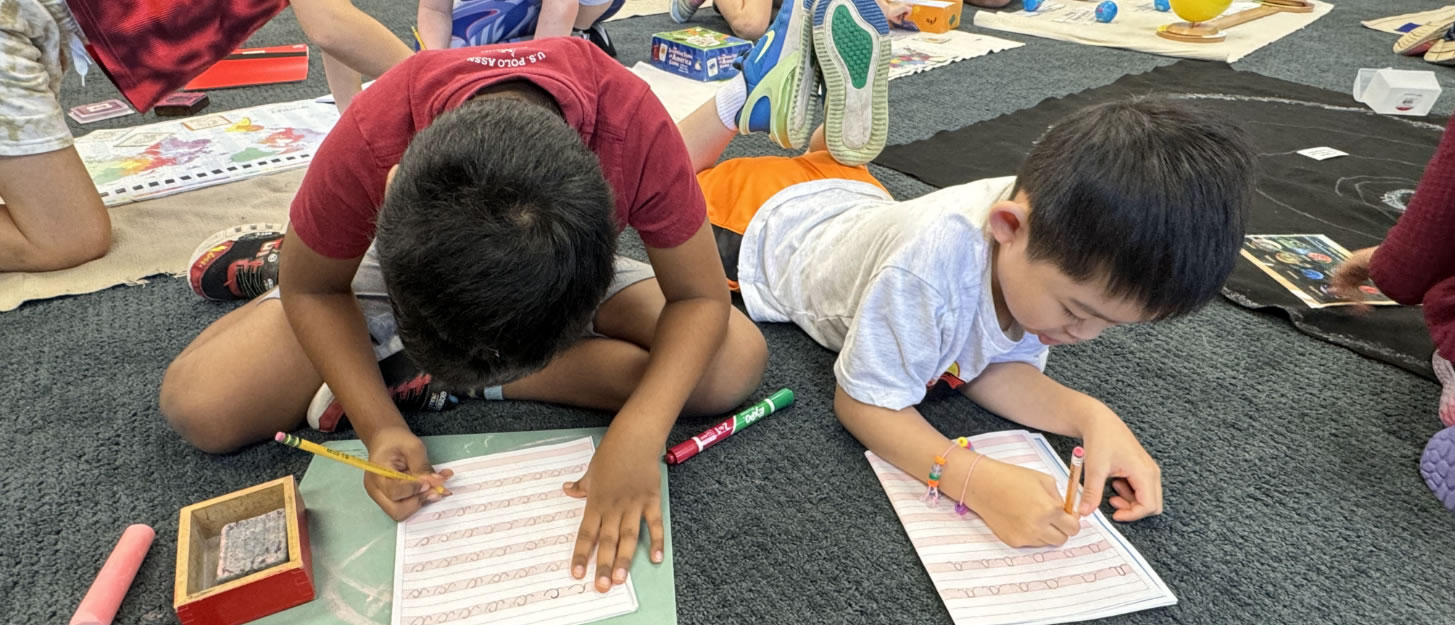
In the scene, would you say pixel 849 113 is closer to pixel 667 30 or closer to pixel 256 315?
pixel 256 315

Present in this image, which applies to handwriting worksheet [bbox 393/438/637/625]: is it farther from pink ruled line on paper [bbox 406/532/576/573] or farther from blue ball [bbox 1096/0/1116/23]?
blue ball [bbox 1096/0/1116/23]

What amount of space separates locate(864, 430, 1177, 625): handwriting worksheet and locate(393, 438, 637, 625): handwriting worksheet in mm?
→ 255

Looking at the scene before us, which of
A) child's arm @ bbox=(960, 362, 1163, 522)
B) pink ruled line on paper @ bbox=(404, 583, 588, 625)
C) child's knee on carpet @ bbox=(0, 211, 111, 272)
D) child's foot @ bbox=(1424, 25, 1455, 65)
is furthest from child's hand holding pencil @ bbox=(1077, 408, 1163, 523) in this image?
child's foot @ bbox=(1424, 25, 1455, 65)

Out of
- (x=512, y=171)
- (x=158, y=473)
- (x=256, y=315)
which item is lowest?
(x=158, y=473)

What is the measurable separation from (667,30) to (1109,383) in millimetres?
1686

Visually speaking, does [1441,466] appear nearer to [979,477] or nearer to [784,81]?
[979,477]

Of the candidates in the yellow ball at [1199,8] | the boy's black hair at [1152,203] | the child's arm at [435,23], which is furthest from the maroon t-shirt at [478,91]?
the yellow ball at [1199,8]

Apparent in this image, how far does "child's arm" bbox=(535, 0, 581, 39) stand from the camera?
1.49 meters

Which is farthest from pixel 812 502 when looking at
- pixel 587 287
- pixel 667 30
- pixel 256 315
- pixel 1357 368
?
pixel 667 30

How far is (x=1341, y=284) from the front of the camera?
3.61ft

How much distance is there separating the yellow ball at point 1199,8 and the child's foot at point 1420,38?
46 cm

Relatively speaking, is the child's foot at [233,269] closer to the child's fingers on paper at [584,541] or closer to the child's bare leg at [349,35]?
the child's bare leg at [349,35]

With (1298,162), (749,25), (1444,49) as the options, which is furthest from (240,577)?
(1444,49)

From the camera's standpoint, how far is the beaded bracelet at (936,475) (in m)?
0.74
